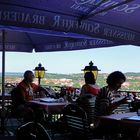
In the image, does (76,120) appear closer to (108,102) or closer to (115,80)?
(108,102)

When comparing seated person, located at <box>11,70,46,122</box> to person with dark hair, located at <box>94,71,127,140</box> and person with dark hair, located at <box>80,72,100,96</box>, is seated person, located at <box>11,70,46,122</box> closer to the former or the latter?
person with dark hair, located at <box>80,72,100,96</box>

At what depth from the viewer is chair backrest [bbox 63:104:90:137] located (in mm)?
Answer: 5355

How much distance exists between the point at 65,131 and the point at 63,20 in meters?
1.64

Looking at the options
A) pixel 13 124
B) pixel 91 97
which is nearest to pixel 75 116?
pixel 91 97

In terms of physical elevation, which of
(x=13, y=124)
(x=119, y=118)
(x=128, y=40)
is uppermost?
(x=128, y=40)

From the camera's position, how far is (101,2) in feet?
19.0

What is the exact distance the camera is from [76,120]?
5465 mm

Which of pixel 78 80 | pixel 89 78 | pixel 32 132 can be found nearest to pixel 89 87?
pixel 89 78

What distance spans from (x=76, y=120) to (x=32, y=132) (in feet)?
8.46

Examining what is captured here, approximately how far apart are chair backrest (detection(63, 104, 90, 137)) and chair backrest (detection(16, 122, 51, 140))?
2.35m

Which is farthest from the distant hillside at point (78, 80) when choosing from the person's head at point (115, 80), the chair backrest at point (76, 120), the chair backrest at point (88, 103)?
the person's head at point (115, 80)

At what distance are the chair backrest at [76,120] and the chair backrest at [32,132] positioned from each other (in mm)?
2355

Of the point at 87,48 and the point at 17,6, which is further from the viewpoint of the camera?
the point at 87,48

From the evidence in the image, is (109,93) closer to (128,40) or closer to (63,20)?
(63,20)
